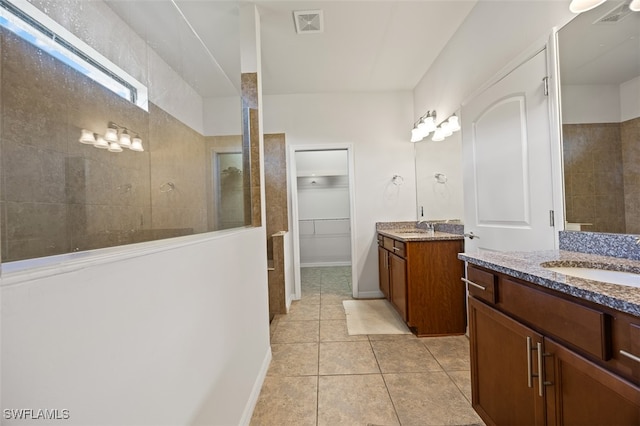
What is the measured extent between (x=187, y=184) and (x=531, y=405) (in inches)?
67.3

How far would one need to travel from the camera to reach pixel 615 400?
2.15 ft

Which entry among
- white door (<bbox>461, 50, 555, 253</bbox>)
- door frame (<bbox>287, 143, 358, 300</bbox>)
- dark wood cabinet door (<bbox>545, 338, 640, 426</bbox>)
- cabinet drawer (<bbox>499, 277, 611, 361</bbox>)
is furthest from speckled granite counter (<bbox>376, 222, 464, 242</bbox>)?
dark wood cabinet door (<bbox>545, 338, 640, 426</bbox>)

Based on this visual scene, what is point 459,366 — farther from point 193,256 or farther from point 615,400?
point 193,256

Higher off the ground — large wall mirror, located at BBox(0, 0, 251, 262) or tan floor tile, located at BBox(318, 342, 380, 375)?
large wall mirror, located at BBox(0, 0, 251, 262)

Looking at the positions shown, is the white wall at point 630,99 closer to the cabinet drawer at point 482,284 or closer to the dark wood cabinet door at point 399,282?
the cabinet drawer at point 482,284

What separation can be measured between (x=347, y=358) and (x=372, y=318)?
856 mm

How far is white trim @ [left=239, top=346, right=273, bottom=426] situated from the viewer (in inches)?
53.9

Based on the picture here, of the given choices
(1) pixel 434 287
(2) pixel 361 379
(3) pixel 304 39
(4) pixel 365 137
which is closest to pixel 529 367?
(2) pixel 361 379

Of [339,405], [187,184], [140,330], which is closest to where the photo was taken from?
[140,330]

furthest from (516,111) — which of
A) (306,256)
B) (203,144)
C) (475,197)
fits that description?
(306,256)

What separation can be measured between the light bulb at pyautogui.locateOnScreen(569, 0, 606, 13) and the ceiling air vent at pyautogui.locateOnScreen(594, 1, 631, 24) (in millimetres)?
63

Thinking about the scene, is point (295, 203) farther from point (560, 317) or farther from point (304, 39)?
point (560, 317)

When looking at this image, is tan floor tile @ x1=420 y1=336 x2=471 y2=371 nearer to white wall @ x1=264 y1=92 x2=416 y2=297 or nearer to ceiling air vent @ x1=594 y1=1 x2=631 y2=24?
white wall @ x1=264 y1=92 x2=416 y2=297

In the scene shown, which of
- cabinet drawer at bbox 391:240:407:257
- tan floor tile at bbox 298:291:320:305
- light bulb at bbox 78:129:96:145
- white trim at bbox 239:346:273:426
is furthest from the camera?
tan floor tile at bbox 298:291:320:305
